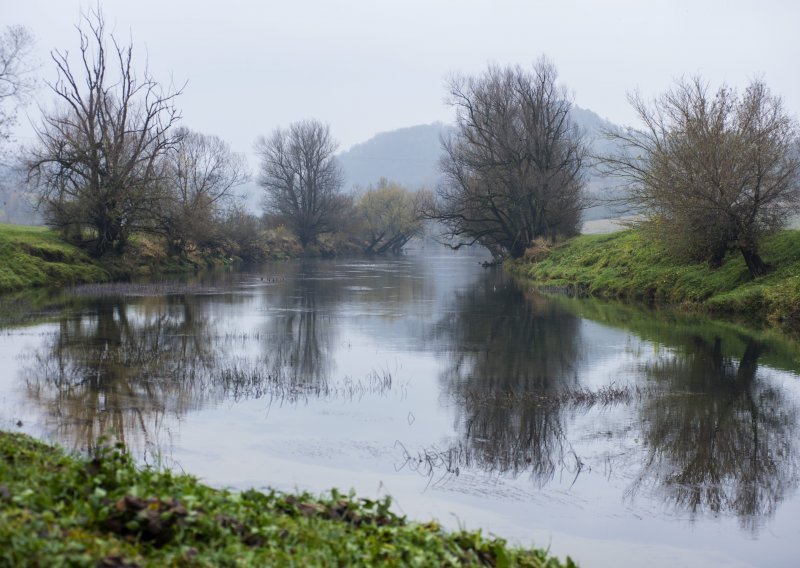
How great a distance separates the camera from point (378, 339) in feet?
69.2

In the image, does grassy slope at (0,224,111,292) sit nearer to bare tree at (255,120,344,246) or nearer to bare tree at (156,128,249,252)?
bare tree at (156,128,249,252)

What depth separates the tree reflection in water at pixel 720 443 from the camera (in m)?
8.91

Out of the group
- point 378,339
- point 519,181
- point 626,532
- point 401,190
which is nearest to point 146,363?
point 378,339

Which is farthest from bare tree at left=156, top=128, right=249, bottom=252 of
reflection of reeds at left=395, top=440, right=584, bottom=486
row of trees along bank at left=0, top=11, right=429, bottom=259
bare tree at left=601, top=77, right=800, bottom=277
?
reflection of reeds at left=395, top=440, right=584, bottom=486

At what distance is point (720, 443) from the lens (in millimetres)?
Result: 10953

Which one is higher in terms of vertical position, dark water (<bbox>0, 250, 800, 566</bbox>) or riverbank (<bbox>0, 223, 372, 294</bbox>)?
riverbank (<bbox>0, 223, 372, 294</bbox>)

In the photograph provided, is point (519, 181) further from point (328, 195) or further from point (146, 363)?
point (328, 195)

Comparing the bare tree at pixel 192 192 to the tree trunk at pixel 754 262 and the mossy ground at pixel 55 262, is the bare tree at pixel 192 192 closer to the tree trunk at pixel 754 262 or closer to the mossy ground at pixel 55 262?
the mossy ground at pixel 55 262

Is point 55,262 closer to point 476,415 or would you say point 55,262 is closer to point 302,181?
point 476,415

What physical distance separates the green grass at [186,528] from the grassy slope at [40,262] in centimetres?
3041

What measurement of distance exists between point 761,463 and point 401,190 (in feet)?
325

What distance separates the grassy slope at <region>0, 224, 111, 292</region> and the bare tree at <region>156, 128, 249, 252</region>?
4.87 metres

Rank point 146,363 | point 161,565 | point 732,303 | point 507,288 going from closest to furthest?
point 161,565
point 146,363
point 732,303
point 507,288

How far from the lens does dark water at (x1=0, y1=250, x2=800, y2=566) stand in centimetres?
836
